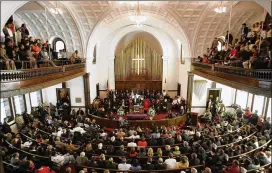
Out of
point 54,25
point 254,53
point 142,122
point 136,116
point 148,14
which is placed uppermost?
point 148,14

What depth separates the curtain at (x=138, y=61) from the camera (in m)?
23.4

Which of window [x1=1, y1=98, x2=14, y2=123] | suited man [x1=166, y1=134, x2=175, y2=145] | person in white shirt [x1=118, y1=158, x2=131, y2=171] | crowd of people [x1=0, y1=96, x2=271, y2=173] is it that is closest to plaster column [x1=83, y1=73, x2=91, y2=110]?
crowd of people [x1=0, y1=96, x2=271, y2=173]

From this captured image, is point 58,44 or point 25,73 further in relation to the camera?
point 58,44

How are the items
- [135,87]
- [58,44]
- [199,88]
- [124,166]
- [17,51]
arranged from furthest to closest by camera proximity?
[135,87] → [58,44] → [199,88] → [17,51] → [124,166]

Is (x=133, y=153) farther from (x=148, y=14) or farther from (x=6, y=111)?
(x=148, y=14)

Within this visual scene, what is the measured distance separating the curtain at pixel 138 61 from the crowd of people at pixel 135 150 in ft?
37.3

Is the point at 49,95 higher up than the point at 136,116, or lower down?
higher up

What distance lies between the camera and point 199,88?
722 inches

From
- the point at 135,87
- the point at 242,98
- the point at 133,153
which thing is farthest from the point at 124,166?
the point at 135,87

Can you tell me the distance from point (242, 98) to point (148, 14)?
10369mm

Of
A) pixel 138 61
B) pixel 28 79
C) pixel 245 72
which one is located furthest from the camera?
pixel 138 61

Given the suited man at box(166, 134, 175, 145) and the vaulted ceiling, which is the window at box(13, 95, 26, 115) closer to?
the vaulted ceiling

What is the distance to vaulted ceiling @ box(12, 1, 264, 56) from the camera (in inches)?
559

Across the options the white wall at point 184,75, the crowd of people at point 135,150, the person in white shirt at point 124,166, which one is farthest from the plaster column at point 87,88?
the person in white shirt at point 124,166
